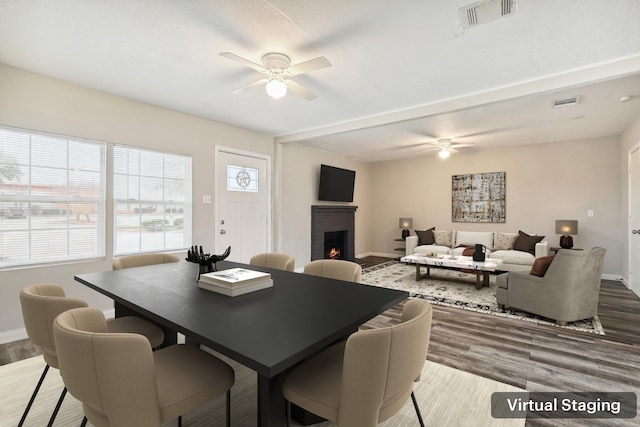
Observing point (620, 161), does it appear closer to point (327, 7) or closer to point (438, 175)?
point (438, 175)

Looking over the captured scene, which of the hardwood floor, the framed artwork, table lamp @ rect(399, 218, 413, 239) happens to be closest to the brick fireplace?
table lamp @ rect(399, 218, 413, 239)

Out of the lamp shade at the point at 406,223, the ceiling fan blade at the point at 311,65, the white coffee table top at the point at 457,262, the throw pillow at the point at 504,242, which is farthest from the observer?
the lamp shade at the point at 406,223

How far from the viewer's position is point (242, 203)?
498 cm

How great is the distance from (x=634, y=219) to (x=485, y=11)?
14.6ft

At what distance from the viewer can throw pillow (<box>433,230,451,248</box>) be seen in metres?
6.59

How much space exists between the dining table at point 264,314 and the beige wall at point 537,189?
5981 mm

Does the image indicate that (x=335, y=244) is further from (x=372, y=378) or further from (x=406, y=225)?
(x=372, y=378)

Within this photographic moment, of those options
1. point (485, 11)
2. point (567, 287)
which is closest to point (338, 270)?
point (485, 11)

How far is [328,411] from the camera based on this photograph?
1098mm

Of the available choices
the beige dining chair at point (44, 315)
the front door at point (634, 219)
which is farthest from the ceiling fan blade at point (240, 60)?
the front door at point (634, 219)

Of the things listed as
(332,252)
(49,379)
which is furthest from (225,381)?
(332,252)

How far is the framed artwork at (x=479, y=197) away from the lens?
21.2ft

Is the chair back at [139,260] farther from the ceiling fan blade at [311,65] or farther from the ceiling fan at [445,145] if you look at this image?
the ceiling fan at [445,145]

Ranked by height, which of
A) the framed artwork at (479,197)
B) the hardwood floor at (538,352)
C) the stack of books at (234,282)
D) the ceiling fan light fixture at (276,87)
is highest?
the ceiling fan light fixture at (276,87)
